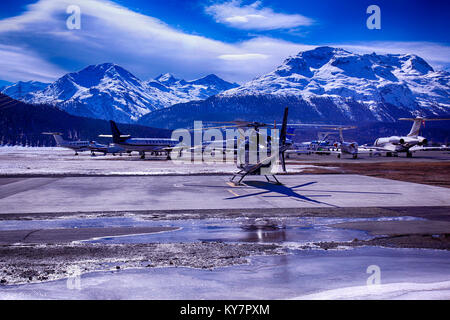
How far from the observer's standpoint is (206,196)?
55.8 feet

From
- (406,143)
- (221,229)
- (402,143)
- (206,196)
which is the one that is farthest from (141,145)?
(221,229)

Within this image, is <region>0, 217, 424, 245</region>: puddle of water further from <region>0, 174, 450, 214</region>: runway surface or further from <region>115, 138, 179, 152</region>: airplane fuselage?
<region>115, 138, 179, 152</region>: airplane fuselage

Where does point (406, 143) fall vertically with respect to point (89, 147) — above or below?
below

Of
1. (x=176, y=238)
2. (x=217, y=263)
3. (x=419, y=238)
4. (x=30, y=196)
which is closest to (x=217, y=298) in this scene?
(x=217, y=263)

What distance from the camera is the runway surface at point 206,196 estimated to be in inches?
564

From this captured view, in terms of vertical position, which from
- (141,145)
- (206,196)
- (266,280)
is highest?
(141,145)

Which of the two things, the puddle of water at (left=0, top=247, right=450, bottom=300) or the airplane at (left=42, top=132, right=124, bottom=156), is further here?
the airplane at (left=42, top=132, right=124, bottom=156)

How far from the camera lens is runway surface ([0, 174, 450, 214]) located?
14.3 meters

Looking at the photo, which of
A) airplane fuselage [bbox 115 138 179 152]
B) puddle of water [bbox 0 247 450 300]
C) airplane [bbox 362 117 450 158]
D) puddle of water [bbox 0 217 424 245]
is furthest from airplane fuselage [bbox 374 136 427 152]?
puddle of water [bbox 0 247 450 300]

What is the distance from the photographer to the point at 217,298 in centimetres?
551

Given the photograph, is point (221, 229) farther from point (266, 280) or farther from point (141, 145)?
point (141, 145)

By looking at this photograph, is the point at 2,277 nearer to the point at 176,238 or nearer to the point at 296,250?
the point at 176,238
